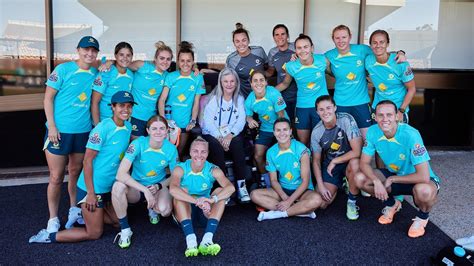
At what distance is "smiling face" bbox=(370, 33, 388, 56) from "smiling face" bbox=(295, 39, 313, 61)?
533 mm

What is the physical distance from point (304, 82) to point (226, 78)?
27.0 inches

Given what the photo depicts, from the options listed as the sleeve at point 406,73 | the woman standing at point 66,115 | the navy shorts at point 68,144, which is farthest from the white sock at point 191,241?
the sleeve at point 406,73

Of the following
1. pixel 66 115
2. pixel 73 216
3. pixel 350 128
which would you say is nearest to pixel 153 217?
pixel 73 216

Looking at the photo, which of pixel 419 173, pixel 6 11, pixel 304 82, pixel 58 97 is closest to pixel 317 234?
pixel 419 173

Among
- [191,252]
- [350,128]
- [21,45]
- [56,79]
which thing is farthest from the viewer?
[21,45]

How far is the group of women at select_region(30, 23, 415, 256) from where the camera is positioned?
126 inches

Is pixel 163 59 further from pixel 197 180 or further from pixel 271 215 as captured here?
pixel 271 215

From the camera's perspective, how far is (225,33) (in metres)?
5.27

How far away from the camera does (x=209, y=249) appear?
9.57ft

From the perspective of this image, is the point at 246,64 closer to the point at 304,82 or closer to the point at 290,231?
the point at 304,82

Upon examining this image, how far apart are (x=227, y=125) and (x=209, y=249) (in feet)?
4.47

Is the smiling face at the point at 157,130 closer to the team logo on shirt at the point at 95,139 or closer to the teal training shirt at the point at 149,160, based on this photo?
the teal training shirt at the point at 149,160

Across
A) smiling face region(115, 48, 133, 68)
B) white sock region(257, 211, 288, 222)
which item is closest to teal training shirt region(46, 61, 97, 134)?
smiling face region(115, 48, 133, 68)

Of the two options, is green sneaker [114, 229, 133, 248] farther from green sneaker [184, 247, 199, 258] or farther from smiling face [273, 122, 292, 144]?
smiling face [273, 122, 292, 144]
